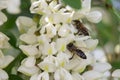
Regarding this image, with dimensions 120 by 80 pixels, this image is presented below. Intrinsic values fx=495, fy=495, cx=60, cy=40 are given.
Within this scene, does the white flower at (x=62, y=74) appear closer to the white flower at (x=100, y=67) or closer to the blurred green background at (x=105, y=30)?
the white flower at (x=100, y=67)

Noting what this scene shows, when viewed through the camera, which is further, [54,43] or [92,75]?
[92,75]

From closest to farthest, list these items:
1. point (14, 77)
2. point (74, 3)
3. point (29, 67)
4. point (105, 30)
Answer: point (74, 3) < point (29, 67) < point (14, 77) < point (105, 30)

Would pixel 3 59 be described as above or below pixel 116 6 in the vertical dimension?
below

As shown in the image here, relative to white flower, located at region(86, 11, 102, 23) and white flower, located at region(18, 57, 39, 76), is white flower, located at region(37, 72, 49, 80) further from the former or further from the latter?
white flower, located at region(86, 11, 102, 23)

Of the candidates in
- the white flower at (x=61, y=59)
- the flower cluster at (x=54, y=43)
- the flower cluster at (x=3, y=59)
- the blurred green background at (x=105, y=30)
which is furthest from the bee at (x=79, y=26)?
the blurred green background at (x=105, y=30)

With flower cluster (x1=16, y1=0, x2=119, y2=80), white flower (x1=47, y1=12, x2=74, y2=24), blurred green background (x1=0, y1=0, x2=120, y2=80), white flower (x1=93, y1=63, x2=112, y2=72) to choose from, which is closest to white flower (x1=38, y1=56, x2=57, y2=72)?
flower cluster (x1=16, y1=0, x2=119, y2=80)

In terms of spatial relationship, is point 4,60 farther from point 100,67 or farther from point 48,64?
→ point 100,67

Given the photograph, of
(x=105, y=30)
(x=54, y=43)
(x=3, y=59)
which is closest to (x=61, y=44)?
(x=54, y=43)
